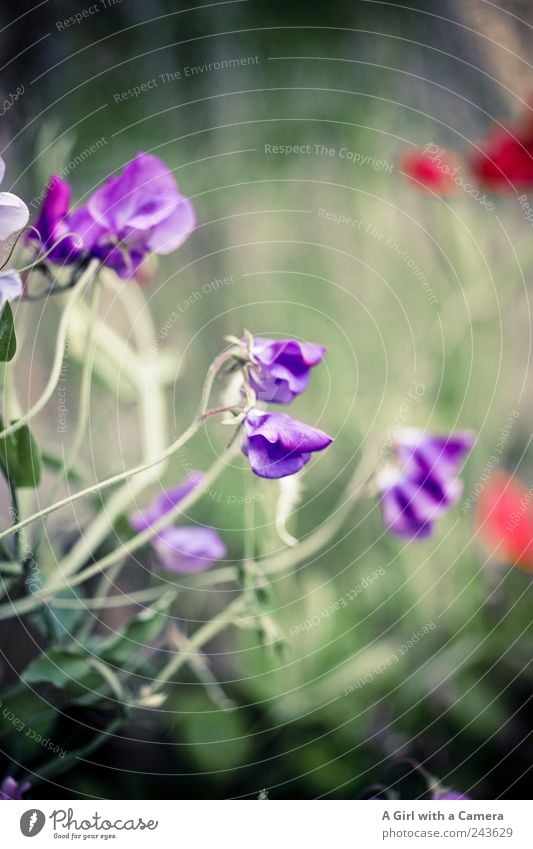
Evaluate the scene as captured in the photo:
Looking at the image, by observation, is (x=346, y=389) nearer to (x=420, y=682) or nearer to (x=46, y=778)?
(x=420, y=682)

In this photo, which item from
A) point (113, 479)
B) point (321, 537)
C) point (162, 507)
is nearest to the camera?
point (113, 479)

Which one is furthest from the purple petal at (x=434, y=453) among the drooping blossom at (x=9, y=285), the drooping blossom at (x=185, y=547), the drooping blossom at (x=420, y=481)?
the drooping blossom at (x=9, y=285)

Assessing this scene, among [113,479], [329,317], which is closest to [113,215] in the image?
[113,479]

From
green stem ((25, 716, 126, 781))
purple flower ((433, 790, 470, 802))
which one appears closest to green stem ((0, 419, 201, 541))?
green stem ((25, 716, 126, 781))

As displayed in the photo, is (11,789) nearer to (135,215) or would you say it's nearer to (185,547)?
(185,547)
